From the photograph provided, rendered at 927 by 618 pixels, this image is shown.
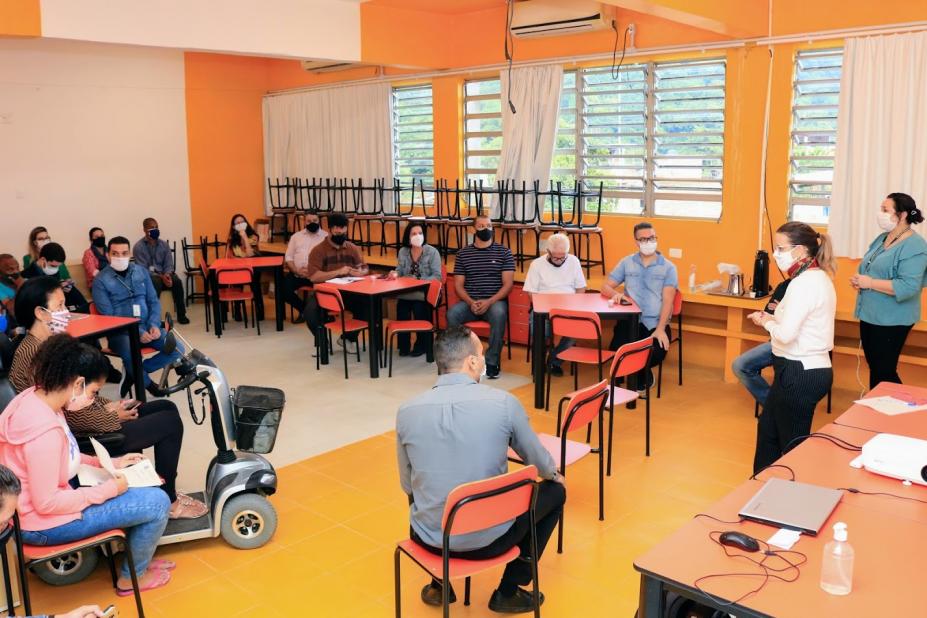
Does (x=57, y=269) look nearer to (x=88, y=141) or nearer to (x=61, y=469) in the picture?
(x=88, y=141)

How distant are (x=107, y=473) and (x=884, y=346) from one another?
465 centimetres

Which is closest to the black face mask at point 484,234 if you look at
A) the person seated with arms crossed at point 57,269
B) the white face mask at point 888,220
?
the white face mask at point 888,220

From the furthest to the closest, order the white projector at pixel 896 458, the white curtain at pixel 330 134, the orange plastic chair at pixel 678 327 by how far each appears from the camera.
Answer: the white curtain at pixel 330 134
the orange plastic chair at pixel 678 327
the white projector at pixel 896 458

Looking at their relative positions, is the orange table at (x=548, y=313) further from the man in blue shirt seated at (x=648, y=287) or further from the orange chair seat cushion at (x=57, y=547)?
the orange chair seat cushion at (x=57, y=547)

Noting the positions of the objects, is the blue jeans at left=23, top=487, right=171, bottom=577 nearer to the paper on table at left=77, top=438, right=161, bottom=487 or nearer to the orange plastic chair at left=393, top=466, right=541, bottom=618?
the paper on table at left=77, top=438, right=161, bottom=487

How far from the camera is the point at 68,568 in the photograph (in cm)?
370

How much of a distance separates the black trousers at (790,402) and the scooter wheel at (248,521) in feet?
8.24

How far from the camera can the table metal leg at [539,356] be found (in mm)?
6109

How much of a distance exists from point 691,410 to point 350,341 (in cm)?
358

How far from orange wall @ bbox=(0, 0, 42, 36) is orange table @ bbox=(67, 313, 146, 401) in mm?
2189

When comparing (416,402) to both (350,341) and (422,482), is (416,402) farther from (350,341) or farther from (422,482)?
(350,341)

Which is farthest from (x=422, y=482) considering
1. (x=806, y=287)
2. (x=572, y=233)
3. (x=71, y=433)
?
(x=572, y=233)

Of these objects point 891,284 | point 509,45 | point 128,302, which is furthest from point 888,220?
point 128,302

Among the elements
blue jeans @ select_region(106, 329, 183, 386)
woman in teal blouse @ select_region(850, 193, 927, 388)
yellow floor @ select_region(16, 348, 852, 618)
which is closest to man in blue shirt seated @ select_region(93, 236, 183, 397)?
blue jeans @ select_region(106, 329, 183, 386)
